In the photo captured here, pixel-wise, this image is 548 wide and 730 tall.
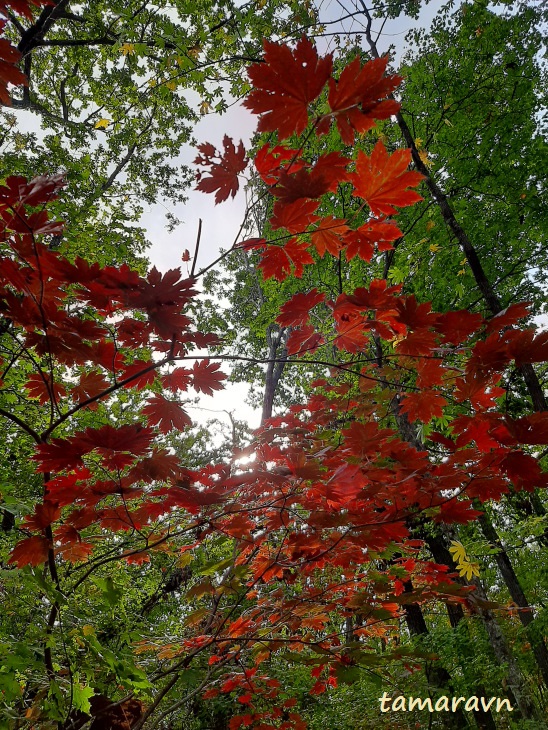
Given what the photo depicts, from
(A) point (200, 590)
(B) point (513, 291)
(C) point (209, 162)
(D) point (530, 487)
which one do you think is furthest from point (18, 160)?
(B) point (513, 291)

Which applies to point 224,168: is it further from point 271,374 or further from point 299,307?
point 271,374

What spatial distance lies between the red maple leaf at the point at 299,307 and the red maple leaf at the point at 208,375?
1.43ft

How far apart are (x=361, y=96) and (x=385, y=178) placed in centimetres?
33

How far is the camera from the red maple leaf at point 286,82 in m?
1.29

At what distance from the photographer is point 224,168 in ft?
5.82

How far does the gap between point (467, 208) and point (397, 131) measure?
222 centimetres

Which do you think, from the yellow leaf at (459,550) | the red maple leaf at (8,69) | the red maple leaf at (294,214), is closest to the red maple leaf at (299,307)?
the red maple leaf at (294,214)

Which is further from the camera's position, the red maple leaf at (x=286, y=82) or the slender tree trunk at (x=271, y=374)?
the slender tree trunk at (x=271, y=374)

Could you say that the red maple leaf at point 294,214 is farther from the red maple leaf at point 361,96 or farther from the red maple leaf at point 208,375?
the red maple leaf at point 208,375

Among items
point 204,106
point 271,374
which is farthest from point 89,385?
point 271,374

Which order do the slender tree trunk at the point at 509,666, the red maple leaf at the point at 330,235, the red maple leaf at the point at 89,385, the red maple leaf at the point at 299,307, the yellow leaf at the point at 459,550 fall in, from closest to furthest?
1. the red maple leaf at the point at 330,235
2. the red maple leaf at the point at 299,307
3. the red maple leaf at the point at 89,385
4. the yellow leaf at the point at 459,550
5. the slender tree trunk at the point at 509,666

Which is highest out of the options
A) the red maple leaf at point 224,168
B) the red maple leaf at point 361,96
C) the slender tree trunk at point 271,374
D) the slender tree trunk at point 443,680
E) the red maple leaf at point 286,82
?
the slender tree trunk at point 271,374

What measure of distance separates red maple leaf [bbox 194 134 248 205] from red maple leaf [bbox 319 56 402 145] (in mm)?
494

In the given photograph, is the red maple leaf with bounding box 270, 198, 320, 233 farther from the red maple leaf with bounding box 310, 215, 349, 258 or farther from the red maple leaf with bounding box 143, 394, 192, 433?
the red maple leaf with bounding box 143, 394, 192, 433
